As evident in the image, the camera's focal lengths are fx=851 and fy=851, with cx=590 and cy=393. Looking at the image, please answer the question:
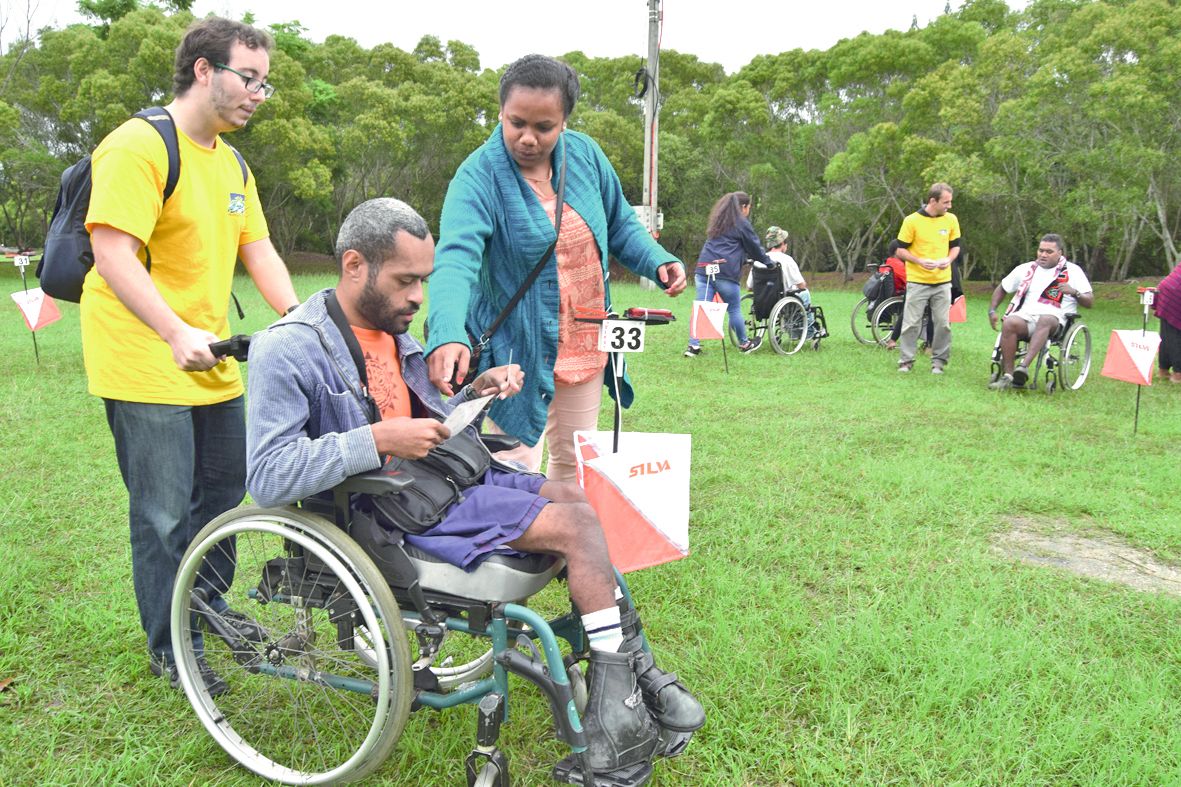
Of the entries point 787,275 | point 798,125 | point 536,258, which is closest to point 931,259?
point 787,275

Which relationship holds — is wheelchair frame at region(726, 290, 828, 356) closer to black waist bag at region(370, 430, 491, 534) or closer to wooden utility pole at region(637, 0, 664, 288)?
wooden utility pole at region(637, 0, 664, 288)

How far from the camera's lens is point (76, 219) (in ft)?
7.04

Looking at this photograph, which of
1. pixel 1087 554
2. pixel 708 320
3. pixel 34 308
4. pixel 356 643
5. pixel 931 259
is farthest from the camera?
pixel 708 320

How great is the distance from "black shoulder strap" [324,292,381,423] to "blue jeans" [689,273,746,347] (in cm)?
700

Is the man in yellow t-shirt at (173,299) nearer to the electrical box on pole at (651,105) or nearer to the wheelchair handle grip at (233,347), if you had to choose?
the wheelchair handle grip at (233,347)

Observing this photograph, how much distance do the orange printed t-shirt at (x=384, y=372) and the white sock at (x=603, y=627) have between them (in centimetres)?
68

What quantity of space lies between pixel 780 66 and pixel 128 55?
659 inches

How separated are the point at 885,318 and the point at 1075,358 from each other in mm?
2676

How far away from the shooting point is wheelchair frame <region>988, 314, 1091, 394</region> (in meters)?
6.95

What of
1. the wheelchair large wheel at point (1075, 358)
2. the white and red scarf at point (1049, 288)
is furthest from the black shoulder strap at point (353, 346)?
the wheelchair large wheel at point (1075, 358)

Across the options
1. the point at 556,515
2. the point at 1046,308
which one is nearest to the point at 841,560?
the point at 556,515

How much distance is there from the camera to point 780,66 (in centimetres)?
2441

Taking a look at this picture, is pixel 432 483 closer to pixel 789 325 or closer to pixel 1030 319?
pixel 1030 319

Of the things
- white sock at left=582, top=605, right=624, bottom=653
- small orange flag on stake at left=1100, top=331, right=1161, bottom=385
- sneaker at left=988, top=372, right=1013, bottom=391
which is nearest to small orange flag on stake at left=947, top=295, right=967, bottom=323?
sneaker at left=988, top=372, right=1013, bottom=391
